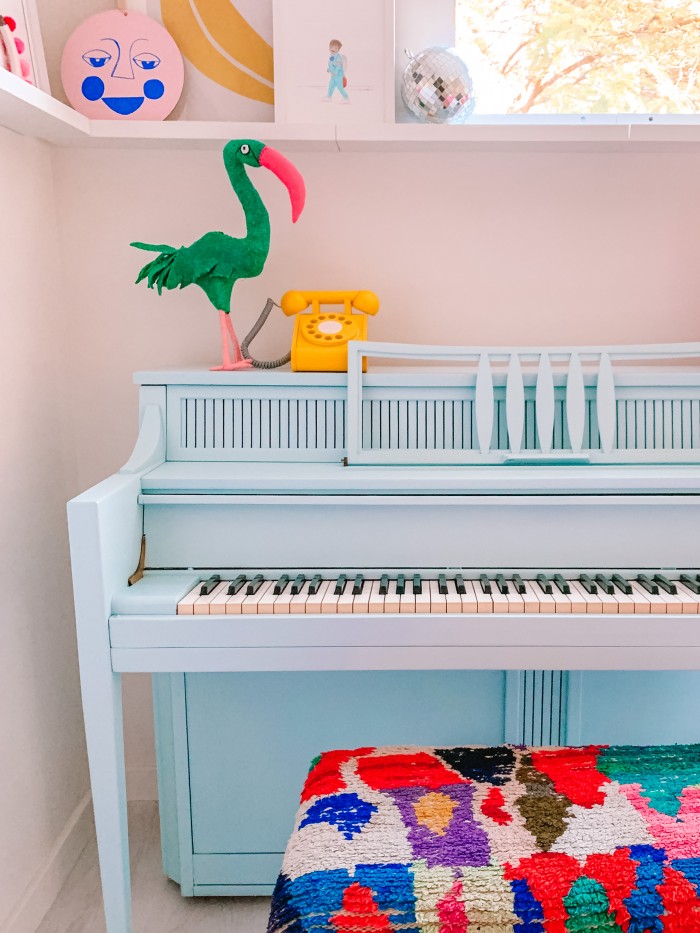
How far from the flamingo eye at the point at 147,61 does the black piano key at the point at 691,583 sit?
1.69m

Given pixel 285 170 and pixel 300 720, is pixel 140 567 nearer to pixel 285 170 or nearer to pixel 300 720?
pixel 300 720

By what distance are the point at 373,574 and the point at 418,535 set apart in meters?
0.12

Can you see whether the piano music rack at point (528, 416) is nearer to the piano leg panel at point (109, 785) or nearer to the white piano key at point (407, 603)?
the white piano key at point (407, 603)

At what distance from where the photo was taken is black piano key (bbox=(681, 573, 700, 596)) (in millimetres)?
1424

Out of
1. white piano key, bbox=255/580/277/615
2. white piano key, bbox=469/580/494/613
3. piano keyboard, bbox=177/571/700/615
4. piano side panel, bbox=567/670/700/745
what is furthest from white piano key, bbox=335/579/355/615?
piano side panel, bbox=567/670/700/745

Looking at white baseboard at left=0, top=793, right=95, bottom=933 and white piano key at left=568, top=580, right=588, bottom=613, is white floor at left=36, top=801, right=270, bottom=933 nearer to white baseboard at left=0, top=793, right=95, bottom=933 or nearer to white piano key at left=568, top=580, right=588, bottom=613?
white baseboard at left=0, top=793, right=95, bottom=933

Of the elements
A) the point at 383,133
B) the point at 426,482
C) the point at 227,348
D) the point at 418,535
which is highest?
the point at 383,133

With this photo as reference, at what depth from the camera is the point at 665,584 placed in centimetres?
144

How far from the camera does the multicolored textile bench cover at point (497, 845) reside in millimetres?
966

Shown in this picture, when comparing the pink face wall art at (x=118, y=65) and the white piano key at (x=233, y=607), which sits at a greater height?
the pink face wall art at (x=118, y=65)

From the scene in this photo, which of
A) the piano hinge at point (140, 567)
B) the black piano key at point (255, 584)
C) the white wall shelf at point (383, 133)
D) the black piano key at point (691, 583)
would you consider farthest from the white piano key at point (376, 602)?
the white wall shelf at point (383, 133)

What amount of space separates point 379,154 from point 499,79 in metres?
0.43

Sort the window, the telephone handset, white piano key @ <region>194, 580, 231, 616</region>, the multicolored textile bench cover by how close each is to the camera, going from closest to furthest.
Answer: the multicolored textile bench cover < white piano key @ <region>194, 580, 231, 616</region> < the telephone handset < the window

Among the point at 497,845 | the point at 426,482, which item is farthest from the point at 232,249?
the point at 497,845
